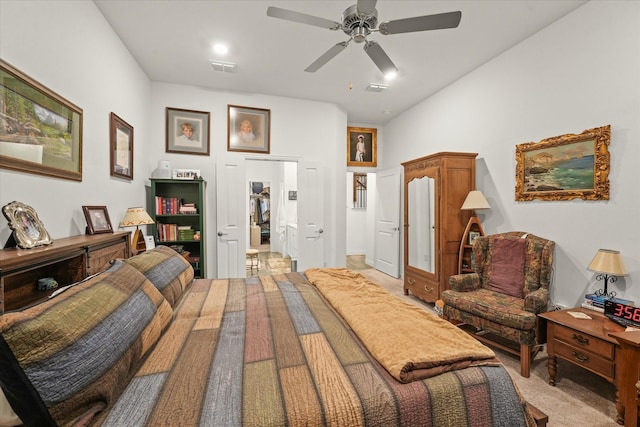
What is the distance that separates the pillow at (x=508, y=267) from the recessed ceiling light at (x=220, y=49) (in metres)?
3.66

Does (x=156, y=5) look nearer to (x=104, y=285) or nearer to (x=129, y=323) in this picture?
(x=104, y=285)

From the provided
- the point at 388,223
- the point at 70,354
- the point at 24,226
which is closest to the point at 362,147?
the point at 388,223

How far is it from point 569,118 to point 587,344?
1.97 m

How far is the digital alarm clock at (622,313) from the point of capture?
1922 mm

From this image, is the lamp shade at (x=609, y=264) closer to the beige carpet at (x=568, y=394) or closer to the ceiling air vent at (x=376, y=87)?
the beige carpet at (x=568, y=394)

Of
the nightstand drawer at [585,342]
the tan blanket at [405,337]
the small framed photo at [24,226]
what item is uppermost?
the small framed photo at [24,226]

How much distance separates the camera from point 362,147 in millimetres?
5758

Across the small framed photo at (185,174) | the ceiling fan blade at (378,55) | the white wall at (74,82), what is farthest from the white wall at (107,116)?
the ceiling fan blade at (378,55)

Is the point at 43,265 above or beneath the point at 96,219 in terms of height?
beneath

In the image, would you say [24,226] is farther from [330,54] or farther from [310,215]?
[310,215]

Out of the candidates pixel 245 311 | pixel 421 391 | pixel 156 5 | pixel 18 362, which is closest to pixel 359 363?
pixel 421 391

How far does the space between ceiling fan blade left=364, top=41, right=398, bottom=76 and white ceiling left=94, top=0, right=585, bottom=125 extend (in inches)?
20.4

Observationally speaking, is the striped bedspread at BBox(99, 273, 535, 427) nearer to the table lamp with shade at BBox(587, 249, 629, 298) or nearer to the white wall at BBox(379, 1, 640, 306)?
the table lamp with shade at BBox(587, 249, 629, 298)

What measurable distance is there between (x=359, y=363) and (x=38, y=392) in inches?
39.0
